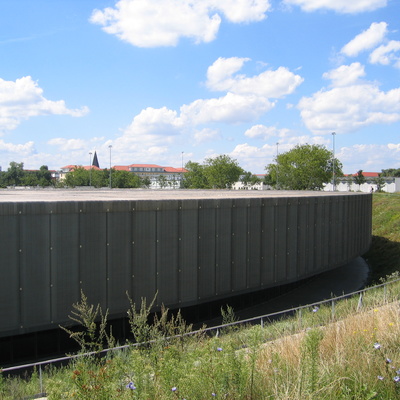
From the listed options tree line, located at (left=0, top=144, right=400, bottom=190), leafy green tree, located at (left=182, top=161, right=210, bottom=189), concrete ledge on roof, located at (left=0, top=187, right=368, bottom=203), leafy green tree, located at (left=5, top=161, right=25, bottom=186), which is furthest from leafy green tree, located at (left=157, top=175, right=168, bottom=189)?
concrete ledge on roof, located at (left=0, top=187, right=368, bottom=203)

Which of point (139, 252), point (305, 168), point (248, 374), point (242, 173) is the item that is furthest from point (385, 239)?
point (242, 173)

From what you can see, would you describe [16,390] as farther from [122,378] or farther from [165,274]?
[165,274]

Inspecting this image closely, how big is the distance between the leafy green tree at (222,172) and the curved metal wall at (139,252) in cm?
8235

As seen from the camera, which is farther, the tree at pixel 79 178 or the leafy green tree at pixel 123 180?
the tree at pixel 79 178

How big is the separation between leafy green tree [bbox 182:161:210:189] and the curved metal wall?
94.0 meters

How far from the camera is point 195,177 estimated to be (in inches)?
4646

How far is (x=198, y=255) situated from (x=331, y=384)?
10.5m

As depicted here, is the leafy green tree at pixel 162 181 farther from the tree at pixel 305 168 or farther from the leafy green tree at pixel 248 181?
the tree at pixel 305 168

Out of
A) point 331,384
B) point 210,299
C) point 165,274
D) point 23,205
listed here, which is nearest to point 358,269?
point 210,299

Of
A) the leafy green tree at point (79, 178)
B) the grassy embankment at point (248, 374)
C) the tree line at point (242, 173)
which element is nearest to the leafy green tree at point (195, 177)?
the tree line at point (242, 173)

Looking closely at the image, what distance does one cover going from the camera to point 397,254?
33.3 m

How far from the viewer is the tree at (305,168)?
88.0 meters

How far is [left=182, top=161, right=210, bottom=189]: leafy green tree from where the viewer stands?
11688 cm

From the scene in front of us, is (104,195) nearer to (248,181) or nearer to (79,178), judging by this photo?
(79,178)
